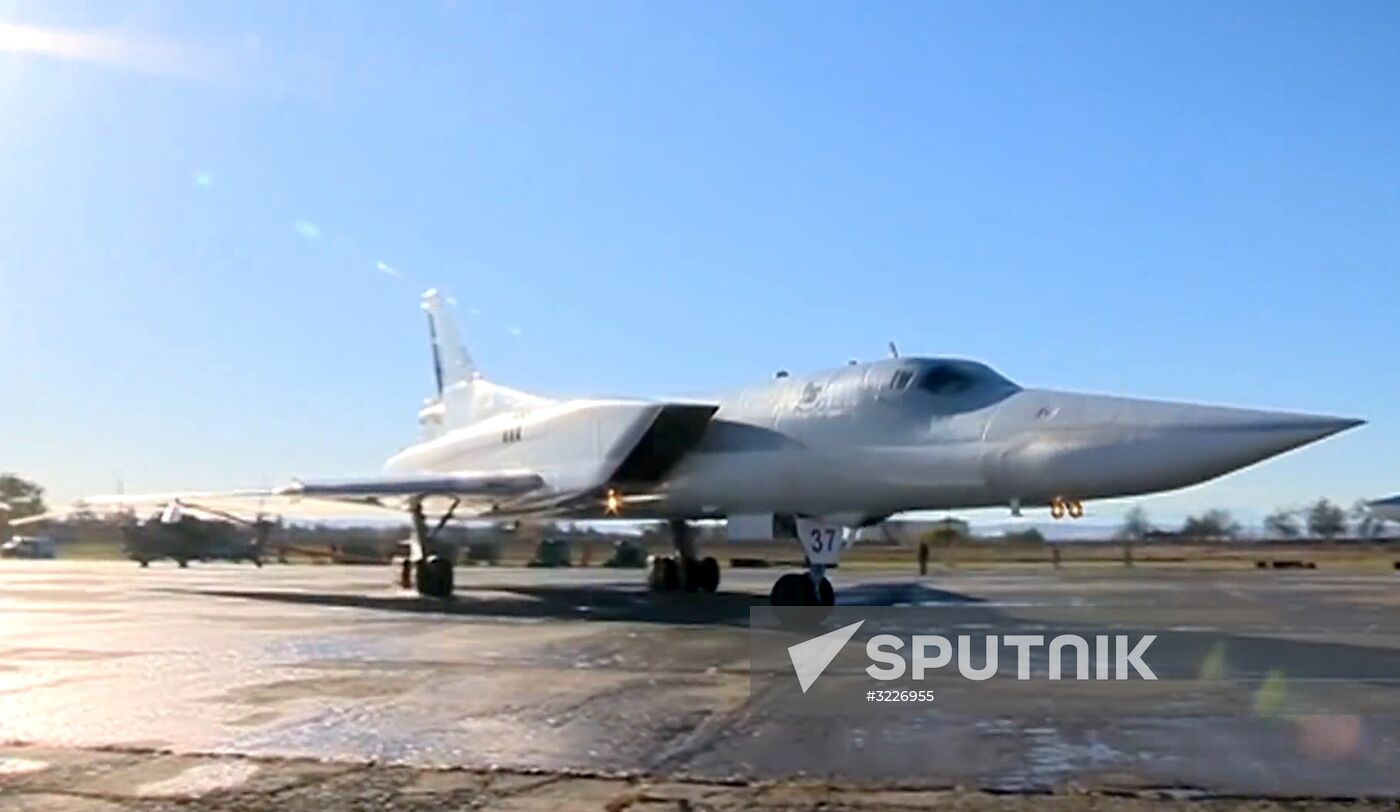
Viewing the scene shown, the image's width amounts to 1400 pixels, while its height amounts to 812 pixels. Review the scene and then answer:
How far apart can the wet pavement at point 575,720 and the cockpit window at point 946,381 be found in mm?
3267

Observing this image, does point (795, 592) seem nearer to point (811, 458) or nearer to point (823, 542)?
point (823, 542)

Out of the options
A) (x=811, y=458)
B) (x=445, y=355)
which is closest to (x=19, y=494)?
(x=445, y=355)

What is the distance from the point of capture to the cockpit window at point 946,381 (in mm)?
15234

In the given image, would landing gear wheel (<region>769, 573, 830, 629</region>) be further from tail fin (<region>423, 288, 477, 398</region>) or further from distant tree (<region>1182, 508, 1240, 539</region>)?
distant tree (<region>1182, 508, 1240, 539</region>)

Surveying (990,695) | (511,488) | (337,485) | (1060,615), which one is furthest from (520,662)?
(337,485)

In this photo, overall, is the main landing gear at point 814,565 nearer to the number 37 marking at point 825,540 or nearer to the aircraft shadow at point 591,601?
the number 37 marking at point 825,540

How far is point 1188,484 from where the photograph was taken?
40.1ft

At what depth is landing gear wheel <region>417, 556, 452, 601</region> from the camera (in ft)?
67.2

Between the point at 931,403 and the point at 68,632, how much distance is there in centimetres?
895

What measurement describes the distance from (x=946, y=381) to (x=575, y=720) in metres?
8.97

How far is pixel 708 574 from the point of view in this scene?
21.3m

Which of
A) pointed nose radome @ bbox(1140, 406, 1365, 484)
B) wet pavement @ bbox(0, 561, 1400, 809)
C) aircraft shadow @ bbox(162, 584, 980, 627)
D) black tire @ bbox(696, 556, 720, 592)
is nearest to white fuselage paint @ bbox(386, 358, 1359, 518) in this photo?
pointed nose radome @ bbox(1140, 406, 1365, 484)

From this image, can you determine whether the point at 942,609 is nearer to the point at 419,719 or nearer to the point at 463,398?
the point at 419,719

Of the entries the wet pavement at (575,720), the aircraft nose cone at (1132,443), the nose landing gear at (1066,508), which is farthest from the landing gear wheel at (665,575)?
the nose landing gear at (1066,508)
